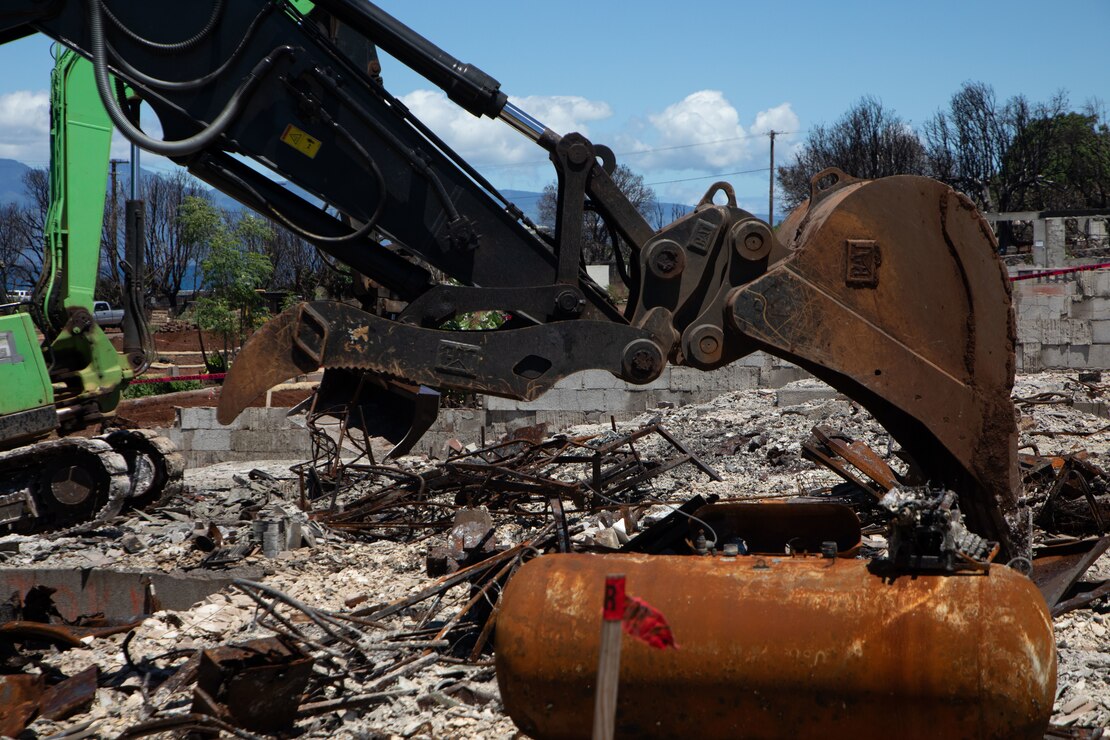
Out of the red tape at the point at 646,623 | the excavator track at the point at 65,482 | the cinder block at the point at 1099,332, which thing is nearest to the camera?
the red tape at the point at 646,623

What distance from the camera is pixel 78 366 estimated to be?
36.9ft

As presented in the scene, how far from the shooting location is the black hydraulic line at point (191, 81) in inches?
181

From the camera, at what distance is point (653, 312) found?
15.1 ft

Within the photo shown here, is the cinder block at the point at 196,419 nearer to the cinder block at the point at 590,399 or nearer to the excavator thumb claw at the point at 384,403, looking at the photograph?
the cinder block at the point at 590,399

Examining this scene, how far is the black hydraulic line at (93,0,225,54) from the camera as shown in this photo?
4.61 m

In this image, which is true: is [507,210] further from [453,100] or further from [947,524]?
[947,524]

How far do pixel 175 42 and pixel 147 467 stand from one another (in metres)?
7.38

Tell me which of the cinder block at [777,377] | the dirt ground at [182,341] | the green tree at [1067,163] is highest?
the green tree at [1067,163]

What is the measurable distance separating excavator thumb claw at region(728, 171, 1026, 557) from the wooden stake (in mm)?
2050

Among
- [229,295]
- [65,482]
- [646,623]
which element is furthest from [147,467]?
[229,295]

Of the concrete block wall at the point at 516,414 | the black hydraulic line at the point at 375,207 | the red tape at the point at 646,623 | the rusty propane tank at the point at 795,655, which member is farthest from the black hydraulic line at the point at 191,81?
the concrete block wall at the point at 516,414

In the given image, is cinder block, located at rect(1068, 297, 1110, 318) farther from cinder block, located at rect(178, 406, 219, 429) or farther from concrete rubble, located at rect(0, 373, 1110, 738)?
cinder block, located at rect(178, 406, 219, 429)

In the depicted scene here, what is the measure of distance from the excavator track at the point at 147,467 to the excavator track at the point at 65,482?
9.1 inches

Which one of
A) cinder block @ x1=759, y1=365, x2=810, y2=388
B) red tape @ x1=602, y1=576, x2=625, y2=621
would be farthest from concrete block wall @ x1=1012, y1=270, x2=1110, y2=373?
red tape @ x1=602, y1=576, x2=625, y2=621
